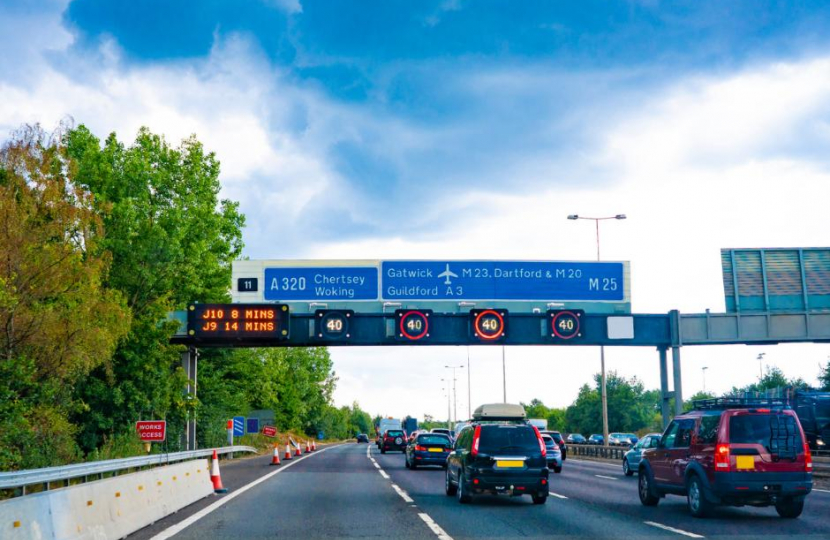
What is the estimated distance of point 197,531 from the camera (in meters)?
12.8

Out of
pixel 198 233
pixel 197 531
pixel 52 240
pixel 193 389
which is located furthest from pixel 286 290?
pixel 197 531

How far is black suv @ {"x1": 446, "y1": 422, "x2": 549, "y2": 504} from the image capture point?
17141 mm

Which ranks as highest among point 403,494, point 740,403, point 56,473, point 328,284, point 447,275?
point 447,275

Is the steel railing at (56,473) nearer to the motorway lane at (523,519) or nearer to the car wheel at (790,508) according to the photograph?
the motorway lane at (523,519)

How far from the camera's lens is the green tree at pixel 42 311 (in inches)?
1016

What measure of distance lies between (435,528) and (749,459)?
5.40 meters

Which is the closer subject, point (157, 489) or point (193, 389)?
point (157, 489)

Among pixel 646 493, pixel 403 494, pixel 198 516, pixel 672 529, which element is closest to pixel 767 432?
pixel 672 529

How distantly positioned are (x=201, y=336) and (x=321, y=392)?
110 metres

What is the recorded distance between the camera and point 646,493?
687 inches

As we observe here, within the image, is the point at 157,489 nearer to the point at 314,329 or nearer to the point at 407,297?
the point at 314,329

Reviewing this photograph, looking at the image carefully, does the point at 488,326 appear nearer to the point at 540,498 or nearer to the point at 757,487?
the point at 540,498

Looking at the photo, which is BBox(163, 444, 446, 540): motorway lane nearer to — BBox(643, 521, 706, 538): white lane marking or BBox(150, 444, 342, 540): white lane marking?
BBox(150, 444, 342, 540): white lane marking

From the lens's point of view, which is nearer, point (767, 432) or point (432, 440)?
point (767, 432)
